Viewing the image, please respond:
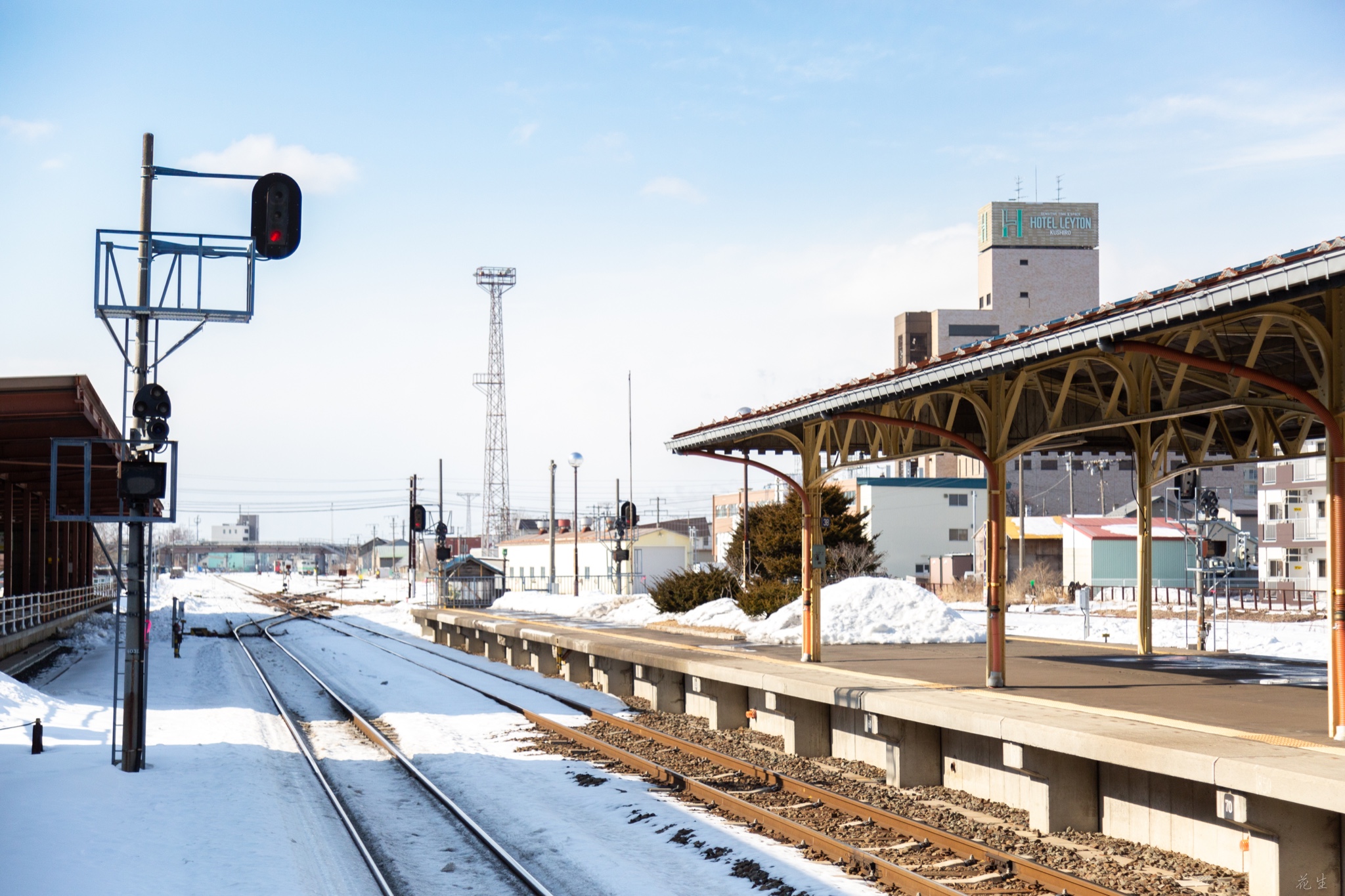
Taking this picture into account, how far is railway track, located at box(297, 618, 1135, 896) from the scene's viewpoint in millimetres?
9523

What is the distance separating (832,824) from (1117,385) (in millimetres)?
5965

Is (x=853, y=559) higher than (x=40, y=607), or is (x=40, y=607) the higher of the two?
(x=853, y=559)

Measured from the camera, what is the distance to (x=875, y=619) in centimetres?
2400

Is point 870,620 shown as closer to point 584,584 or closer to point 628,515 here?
point 628,515

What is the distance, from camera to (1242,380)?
1238 cm

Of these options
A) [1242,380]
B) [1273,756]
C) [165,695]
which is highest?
[1242,380]

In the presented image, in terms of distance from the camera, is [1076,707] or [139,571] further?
[139,571]

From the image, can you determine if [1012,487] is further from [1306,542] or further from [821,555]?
[821,555]

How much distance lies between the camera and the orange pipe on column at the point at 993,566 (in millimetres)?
14547

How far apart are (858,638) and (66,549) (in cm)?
3720

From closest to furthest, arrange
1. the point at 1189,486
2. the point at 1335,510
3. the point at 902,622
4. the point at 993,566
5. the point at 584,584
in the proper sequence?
1. the point at 1335,510
2. the point at 993,566
3. the point at 902,622
4. the point at 1189,486
5. the point at 584,584

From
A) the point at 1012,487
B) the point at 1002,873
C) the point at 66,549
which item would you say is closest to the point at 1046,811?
the point at 1002,873

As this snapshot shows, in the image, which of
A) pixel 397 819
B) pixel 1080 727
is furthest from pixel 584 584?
pixel 1080 727

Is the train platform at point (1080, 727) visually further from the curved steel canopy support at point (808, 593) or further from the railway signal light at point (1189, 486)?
the railway signal light at point (1189, 486)
